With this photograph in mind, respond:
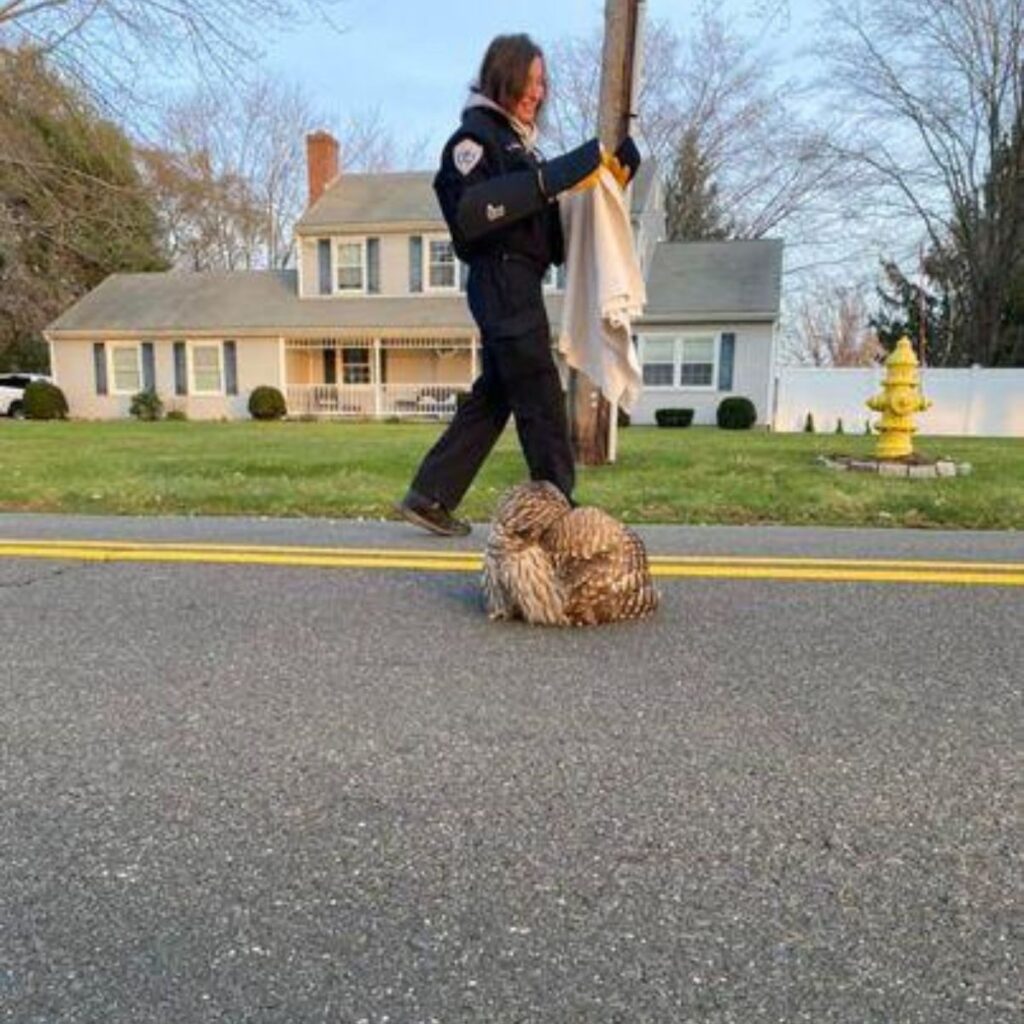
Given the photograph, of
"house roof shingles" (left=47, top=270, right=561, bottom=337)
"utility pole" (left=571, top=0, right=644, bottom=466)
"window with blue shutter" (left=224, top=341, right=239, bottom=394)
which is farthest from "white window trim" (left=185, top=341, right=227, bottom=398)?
"utility pole" (left=571, top=0, right=644, bottom=466)

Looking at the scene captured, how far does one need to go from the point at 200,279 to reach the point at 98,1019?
31852 mm

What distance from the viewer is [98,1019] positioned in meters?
1.41

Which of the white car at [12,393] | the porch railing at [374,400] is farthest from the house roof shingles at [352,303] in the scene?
the white car at [12,393]

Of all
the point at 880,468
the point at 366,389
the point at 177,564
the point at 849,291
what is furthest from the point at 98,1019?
the point at 849,291

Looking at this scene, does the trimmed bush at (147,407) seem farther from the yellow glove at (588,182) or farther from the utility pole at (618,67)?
the yellow glove at (588,182)

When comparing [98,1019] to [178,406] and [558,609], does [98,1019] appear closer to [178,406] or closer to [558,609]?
[558,609]

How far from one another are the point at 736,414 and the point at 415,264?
1074 centimetres

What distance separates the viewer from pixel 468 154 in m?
3.68

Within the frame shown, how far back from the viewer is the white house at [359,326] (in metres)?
24.7

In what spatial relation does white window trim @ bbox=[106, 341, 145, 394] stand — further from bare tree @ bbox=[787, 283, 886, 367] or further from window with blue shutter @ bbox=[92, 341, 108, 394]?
bare tree @ bbox=[787, 283, 886, 367]

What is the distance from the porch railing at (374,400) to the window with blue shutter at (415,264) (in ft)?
10.3

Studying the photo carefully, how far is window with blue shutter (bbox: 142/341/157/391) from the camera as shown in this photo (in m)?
27.9

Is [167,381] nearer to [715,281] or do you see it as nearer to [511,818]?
[715,281]

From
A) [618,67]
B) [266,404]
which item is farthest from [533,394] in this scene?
[266,404]
